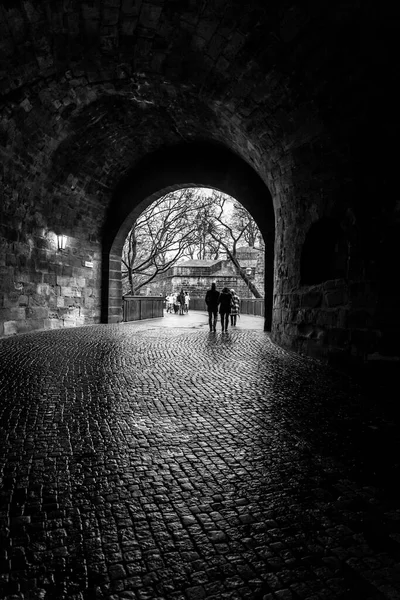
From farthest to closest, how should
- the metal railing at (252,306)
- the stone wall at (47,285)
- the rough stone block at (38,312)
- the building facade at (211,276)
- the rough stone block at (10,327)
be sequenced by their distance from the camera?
the building facade at (211,276) → the metal railing at (252,306) → the rough stone block at (38,312) → the stone wall at (47,285) → the rough stone block at (10,327)

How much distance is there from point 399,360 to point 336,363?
106cm

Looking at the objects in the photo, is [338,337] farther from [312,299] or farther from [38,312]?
[38,312]

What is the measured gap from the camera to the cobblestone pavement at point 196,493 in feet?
4.14

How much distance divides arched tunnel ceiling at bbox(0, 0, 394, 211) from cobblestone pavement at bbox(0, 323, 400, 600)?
389 cm

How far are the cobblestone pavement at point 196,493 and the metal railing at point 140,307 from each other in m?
10.4

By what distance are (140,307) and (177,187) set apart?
552 cm

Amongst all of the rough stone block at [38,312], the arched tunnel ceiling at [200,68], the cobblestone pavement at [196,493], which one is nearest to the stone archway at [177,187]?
the arched tunnel ceiling at [200,68]

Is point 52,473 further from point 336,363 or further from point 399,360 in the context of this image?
point 336,363

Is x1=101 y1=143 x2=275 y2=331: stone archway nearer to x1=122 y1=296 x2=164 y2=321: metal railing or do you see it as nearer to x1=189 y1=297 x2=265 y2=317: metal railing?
x1=122 y1=296 x2=164 y2=321: metal railing

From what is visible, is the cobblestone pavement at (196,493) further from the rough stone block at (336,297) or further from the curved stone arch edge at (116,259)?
the curved stone arch edge at (116,259)

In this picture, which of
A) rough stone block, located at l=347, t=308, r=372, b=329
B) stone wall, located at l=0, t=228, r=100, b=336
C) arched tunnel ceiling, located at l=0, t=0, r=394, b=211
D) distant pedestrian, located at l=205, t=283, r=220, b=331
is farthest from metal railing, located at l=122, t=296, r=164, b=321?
rough stone block, located at l=347, t=308, r=372, b=329

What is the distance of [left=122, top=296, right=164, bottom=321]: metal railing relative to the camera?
14094 mm

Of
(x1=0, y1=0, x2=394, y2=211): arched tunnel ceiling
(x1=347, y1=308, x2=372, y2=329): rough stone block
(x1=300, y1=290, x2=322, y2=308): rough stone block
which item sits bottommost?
(x1=347, y1=308, x2=372, y2=329): rough stone block

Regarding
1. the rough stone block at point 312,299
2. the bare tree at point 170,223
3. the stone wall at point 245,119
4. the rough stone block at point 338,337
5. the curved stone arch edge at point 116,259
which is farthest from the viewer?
the bare tree at point 170,223
